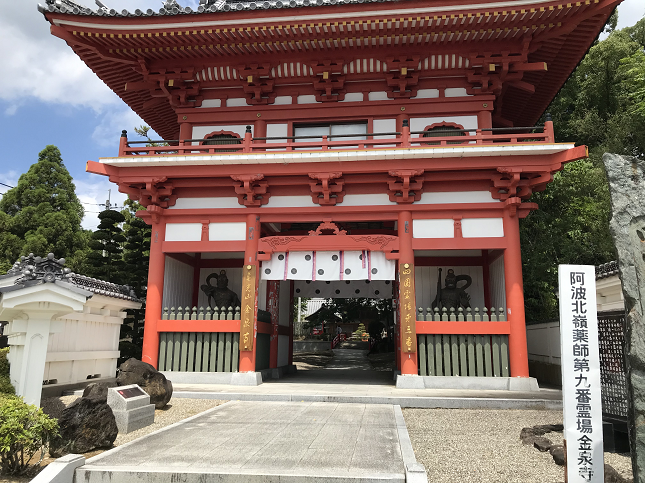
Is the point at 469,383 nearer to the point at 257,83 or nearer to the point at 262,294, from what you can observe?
the point at 262,294

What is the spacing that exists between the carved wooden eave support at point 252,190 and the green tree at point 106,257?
7.35 m

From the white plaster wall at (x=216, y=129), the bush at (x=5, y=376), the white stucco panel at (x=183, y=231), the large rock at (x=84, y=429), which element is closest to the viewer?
the large rock at (x=84, y=429)

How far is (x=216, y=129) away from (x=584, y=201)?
14044mm

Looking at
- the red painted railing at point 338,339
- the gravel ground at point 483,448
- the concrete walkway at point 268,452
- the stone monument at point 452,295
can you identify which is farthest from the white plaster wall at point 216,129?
the red painted railing at point 338,339

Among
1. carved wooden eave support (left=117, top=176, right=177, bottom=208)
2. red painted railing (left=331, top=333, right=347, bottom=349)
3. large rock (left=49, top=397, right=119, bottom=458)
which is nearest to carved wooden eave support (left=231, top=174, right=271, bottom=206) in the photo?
carved wooden eave support (left=117, top=176, right=177, bottom=208)

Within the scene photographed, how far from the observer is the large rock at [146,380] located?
27.3ft

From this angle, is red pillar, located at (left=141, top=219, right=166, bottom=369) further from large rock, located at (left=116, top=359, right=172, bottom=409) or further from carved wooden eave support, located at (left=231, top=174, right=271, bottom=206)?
large rock, located at (left=116, top=359, right=172, bottom=409)

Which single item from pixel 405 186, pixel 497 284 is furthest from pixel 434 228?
pixel 497 284

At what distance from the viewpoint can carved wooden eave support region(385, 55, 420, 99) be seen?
1266cm

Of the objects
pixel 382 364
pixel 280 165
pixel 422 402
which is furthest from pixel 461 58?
pixel 382 364

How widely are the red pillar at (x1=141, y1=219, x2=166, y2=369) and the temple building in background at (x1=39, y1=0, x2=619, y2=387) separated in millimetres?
36

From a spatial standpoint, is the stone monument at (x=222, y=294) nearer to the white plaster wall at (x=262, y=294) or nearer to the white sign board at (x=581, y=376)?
the white plaster wall at (x=262, y=294)

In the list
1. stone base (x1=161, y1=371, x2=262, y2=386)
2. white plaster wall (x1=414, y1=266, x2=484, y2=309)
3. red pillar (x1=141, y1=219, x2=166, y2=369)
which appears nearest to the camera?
stone base (x1=161, y1=371, x2=262, y2=386)

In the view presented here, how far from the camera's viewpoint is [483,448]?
20.7 ft
